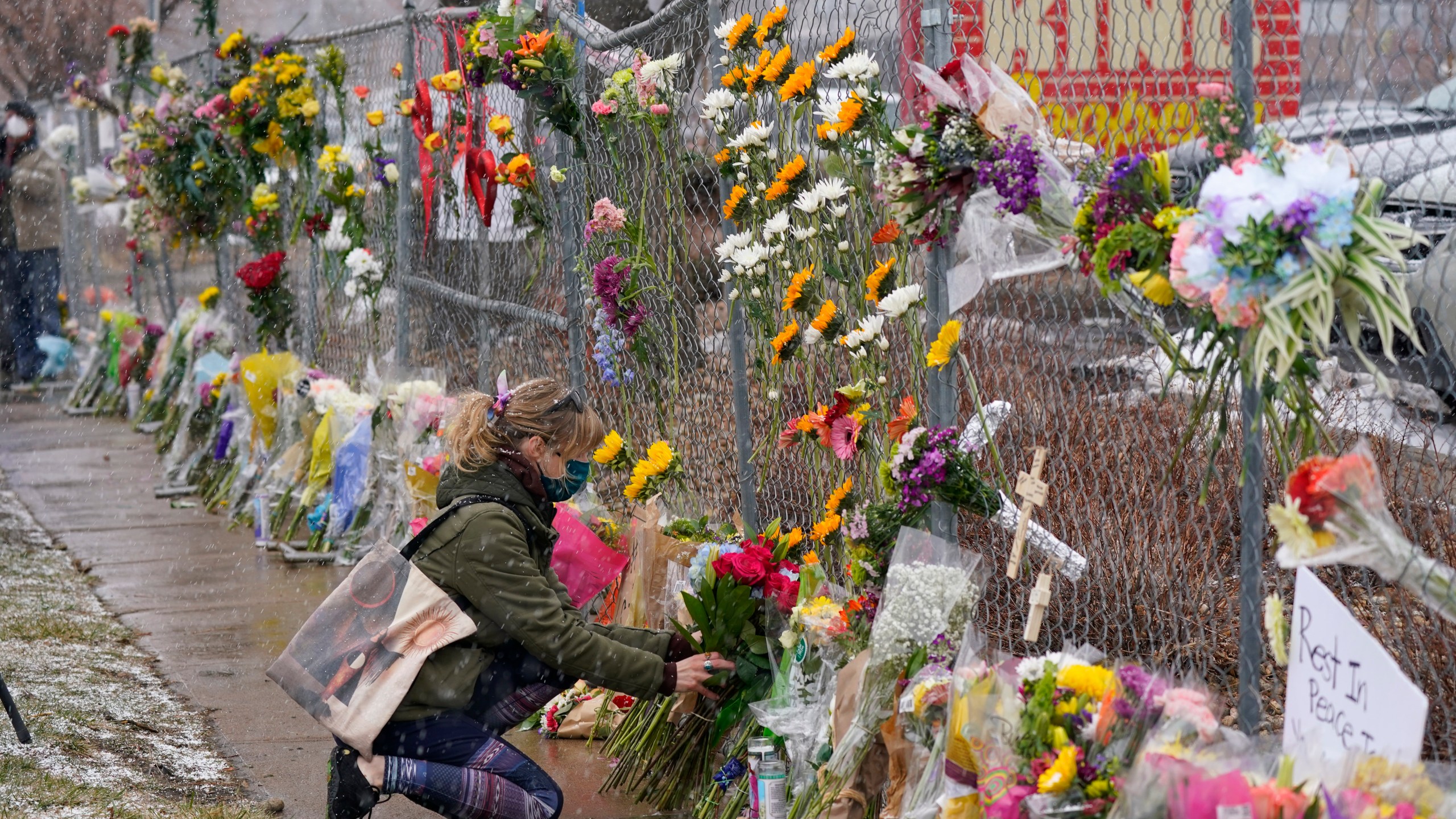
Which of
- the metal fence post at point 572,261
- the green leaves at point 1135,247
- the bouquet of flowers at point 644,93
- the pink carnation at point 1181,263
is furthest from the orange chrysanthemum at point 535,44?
the pink carnation at point 1181,263

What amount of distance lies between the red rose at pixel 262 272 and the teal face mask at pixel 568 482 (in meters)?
5.32

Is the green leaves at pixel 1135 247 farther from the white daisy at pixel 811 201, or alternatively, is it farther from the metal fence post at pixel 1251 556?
the white daisy at pixel 811 201

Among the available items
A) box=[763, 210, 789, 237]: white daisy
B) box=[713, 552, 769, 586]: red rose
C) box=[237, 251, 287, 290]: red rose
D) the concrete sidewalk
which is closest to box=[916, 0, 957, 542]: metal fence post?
box=[763, 210, 789, 237]: white daisy

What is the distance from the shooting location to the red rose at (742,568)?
12.4ft

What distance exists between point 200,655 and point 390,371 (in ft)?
5.80

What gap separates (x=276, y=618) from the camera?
6.20 meters

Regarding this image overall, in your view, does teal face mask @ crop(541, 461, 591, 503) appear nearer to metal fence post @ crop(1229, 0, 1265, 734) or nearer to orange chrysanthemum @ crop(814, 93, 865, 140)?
orange chrysanthemum @ crop(814, 93, 865, 140)

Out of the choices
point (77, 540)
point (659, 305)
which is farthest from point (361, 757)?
point (77, 540)

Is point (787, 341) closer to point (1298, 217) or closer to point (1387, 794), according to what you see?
point (1298, 217)

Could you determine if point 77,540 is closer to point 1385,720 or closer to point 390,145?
point 390,145

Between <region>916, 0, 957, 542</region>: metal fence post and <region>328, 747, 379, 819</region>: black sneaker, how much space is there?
58.6 inches

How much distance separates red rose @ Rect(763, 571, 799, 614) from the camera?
3.76 metres

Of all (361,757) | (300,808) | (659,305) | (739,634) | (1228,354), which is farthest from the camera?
(659,305)

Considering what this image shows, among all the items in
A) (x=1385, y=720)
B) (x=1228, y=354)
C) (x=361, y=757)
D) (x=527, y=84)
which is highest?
(x=527, y=84)
